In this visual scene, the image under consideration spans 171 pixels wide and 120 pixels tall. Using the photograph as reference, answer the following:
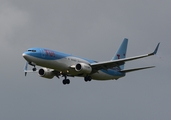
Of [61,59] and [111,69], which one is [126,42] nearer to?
[111,69]

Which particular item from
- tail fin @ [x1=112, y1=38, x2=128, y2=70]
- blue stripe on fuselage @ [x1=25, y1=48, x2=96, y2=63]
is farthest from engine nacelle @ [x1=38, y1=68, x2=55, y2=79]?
tail fin @ [x1=112, y1=38, x2=128, y2=70]

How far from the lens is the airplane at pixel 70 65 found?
90875 mm

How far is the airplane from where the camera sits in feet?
298

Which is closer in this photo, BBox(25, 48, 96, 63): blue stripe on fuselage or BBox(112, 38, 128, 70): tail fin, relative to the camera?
BBox(25, 48, 96, 63): blue stripe on fuselage

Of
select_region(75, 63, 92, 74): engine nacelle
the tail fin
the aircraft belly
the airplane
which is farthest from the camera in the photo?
the tail fin

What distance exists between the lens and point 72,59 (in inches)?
3762

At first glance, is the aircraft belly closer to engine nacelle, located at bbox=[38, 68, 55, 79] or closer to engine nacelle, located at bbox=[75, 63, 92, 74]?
engine nacelle, located at bbox=[75, 63, 92, 74]

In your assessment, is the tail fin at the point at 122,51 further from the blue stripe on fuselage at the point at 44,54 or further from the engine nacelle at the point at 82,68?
the blue stripe on fuselage at the point at 44,54

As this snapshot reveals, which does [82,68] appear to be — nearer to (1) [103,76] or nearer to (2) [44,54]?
(2) [44,54]

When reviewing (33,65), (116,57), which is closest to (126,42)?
(116,57)

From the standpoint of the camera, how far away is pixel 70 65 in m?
94.7

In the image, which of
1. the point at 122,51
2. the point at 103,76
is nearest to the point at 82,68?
the point at 103,76

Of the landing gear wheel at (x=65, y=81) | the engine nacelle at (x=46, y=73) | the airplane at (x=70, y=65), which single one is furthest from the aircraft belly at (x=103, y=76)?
the engine nacelle at (x=46, y=73)

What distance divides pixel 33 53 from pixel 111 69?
16.8 meters
